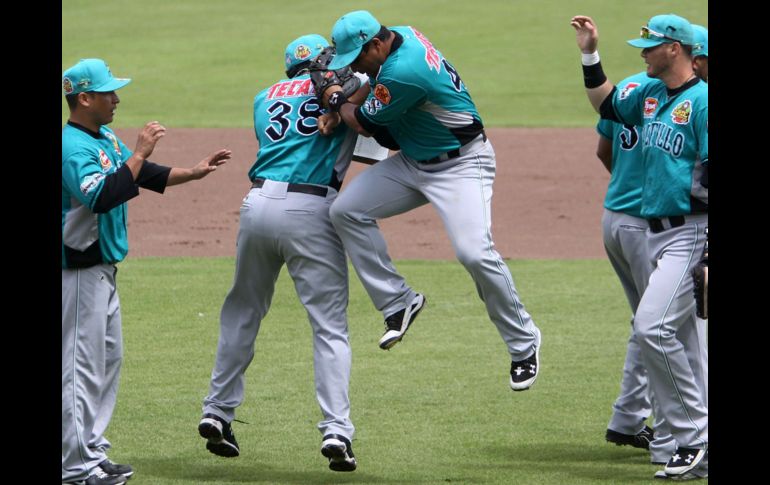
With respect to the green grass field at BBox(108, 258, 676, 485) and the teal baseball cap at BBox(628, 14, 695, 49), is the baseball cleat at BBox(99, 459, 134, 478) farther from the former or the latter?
the teal baseball cap at BBox(628, 14, 695, 49)

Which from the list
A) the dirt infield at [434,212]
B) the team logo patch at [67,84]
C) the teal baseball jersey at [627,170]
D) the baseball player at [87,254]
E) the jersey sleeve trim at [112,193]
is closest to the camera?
the jersey sleeve trim at [112,193]

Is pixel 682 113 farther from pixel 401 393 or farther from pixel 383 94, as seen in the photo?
pixel 401 393

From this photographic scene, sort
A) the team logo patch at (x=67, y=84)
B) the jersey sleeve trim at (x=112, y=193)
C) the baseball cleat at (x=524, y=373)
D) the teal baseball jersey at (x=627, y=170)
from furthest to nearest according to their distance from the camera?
the teal baseball jersey at (x=627, y=170), the baseball cleat at (x=524, y=373), the team logo patch at (x=67, y=84), the jersey sleeve trim at (x=112, y=193)

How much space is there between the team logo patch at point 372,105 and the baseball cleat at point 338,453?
1.65 metres

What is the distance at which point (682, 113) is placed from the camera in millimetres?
6438

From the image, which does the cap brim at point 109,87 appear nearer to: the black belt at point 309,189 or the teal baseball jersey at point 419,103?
the black belt at point 309,189

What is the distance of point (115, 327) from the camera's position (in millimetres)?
6512

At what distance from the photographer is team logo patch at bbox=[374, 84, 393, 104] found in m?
6.33

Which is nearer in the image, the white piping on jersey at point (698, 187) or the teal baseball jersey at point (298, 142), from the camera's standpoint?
the white piping on jersey at point (698, 187)

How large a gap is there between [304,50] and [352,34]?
770 millimetres

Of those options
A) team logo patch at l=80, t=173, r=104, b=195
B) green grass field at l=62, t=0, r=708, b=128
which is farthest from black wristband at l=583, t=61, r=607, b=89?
green grass field at l=62, t=0, r=708, b=128

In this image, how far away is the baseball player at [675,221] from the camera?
6.41 meters

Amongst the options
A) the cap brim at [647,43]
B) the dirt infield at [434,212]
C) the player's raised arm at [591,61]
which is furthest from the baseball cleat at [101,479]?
the dirt infield at [434,212]
